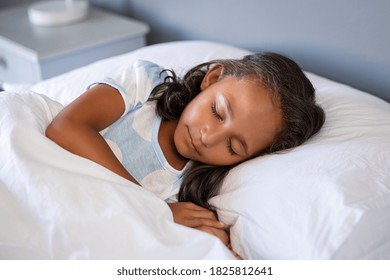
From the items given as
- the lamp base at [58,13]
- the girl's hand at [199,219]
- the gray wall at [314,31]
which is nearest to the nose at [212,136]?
the girl's hand at [199,219]

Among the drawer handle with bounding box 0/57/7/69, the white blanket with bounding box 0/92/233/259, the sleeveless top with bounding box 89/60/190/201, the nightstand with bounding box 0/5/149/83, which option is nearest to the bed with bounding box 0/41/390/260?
the white blanket with bounding box 0/92/233/259

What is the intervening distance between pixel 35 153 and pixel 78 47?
0.75 meters

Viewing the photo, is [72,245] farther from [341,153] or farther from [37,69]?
[37,69]

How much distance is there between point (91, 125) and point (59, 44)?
67cm

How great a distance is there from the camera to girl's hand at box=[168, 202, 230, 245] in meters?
0.87

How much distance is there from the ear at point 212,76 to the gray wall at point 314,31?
32cm

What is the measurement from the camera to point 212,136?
900 millimetres

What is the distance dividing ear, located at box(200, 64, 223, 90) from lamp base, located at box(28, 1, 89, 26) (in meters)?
0.79

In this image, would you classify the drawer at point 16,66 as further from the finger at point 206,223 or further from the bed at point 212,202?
the finger at point 206,223

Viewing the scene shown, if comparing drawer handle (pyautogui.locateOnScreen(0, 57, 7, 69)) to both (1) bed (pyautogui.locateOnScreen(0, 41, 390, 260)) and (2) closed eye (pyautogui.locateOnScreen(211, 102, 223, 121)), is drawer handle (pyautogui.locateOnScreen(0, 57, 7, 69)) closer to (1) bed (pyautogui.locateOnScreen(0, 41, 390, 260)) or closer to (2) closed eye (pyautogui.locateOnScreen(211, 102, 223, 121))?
(1) bed (pyautogui.locateOnScreen(0, 41, 390, 260))

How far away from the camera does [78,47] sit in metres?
1.50

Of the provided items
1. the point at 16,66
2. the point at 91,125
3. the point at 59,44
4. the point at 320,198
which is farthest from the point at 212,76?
the point at 16,66

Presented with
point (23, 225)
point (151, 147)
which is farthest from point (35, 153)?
point (151, 147)

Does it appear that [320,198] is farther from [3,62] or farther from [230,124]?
[3,62]
